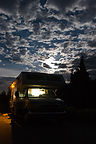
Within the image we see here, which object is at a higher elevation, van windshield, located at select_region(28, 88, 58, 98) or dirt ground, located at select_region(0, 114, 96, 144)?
van windshield, located at select_region(28, 88, 58, 98)

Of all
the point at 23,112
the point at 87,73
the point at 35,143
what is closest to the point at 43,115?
the point at 23,112

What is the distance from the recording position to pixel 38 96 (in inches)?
372

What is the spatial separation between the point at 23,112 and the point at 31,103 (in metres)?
0.94

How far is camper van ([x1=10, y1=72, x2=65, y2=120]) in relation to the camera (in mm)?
8094

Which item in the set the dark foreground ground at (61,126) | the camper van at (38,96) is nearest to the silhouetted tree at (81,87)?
the dark foreground ground at (61,126)

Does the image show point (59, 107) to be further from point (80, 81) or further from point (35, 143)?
point (80, 81)

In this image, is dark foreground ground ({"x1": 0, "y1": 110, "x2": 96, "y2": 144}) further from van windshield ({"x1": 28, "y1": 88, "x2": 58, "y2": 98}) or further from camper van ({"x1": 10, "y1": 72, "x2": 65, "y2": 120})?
van windshield ({"x1": 28, "y1": 88, "x2": 58, "y2": 98})

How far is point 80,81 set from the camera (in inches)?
2071

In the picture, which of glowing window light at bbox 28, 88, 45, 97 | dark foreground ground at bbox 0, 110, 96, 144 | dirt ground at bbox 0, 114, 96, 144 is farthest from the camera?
glowing window light at bbox 28, 88, 45, 97

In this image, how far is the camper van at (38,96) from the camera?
8.09 meters

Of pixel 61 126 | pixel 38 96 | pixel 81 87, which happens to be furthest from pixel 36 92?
pixel 81 87

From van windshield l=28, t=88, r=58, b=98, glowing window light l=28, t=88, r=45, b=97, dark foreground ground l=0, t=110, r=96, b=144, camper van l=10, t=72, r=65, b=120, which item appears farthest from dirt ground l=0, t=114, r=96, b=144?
glowing window light l=28, t=88, r=45, b=97

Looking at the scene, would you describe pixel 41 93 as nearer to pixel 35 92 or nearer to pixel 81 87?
pixel 35 92

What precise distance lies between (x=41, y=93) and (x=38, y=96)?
275mm
